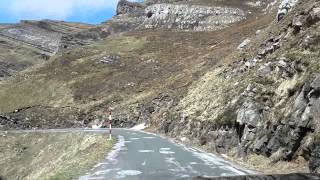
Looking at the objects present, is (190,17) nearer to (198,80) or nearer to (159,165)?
(198,80)

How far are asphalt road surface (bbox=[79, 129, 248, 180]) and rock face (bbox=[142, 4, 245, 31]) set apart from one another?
67.5 metres

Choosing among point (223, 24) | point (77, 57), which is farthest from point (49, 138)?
point (223, 24)

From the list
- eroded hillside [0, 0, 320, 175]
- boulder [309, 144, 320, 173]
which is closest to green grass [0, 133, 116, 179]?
eroded hillside [0, 0, 320, 175]

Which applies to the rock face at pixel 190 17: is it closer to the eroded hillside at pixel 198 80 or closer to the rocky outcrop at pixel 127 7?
the eroded hillside at pixel 198 80

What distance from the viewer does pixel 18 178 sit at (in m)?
38.1

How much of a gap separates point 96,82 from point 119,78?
12.0 ft

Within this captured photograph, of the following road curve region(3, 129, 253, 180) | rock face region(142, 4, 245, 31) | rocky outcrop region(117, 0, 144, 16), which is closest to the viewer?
road curve region(3, 129, 253, 180)

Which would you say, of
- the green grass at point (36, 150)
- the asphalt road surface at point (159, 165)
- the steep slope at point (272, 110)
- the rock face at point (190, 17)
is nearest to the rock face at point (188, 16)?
the rock face at point (190, 17)

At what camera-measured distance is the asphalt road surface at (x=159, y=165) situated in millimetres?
16281

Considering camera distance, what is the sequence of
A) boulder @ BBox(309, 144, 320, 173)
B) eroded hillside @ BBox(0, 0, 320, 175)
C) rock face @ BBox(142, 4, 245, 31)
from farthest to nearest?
rock face @ BBox(142, 4, 245, 31) < eroded hillside @ BBox(0, 0, 320, 175) < boulder @ BBox(309, 144, 320, 173)

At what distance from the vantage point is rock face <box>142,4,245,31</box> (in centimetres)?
9069

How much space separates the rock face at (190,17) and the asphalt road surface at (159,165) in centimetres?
6745

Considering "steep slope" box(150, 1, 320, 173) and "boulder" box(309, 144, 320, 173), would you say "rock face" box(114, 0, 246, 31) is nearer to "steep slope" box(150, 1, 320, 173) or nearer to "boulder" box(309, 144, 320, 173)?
"steep slope" box(150, 1, 320, 173)

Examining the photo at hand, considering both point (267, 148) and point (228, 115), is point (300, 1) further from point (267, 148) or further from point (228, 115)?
point (267, 148)
